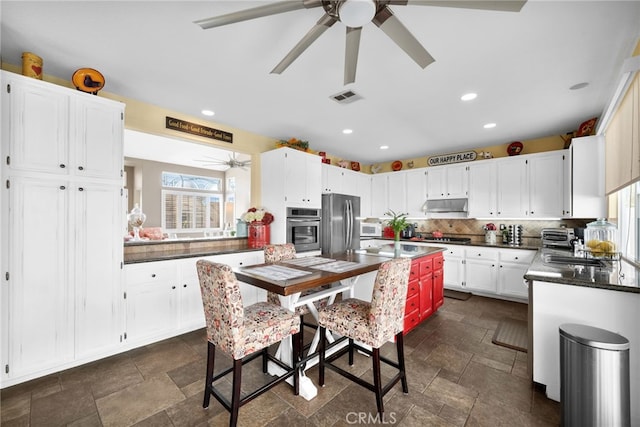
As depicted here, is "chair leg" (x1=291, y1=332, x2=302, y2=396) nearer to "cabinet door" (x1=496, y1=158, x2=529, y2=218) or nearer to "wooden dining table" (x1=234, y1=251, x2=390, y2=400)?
"wooden dining table" (x1=234, y1=251, x2=390, y2=400)

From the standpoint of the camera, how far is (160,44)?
6.81ft

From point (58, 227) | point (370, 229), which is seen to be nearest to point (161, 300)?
point (58, 227)

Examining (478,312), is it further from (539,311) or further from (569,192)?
(569,192)

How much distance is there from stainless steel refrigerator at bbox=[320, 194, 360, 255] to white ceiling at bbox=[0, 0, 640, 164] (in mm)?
1500

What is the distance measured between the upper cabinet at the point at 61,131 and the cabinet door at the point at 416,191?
5016 millimetres

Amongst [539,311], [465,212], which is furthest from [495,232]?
[539,311]

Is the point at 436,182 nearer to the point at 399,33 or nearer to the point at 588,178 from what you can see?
the point at 588,178

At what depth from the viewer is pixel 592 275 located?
6.53 ft

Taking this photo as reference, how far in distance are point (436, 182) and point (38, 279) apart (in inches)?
228

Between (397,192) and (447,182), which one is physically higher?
(447,182)

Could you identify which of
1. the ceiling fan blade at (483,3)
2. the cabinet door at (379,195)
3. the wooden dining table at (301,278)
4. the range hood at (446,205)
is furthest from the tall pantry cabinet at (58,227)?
the range hood at (446,205)

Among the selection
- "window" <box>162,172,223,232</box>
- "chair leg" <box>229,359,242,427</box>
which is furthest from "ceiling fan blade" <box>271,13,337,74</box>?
"window" <box>162,172,223,232</box>

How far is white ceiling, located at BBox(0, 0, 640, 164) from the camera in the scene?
5.79 ft

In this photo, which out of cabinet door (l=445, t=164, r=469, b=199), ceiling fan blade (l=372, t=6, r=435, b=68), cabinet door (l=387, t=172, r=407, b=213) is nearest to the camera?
ceiling fan blade (l=372, t=6, r=435, b=68)
